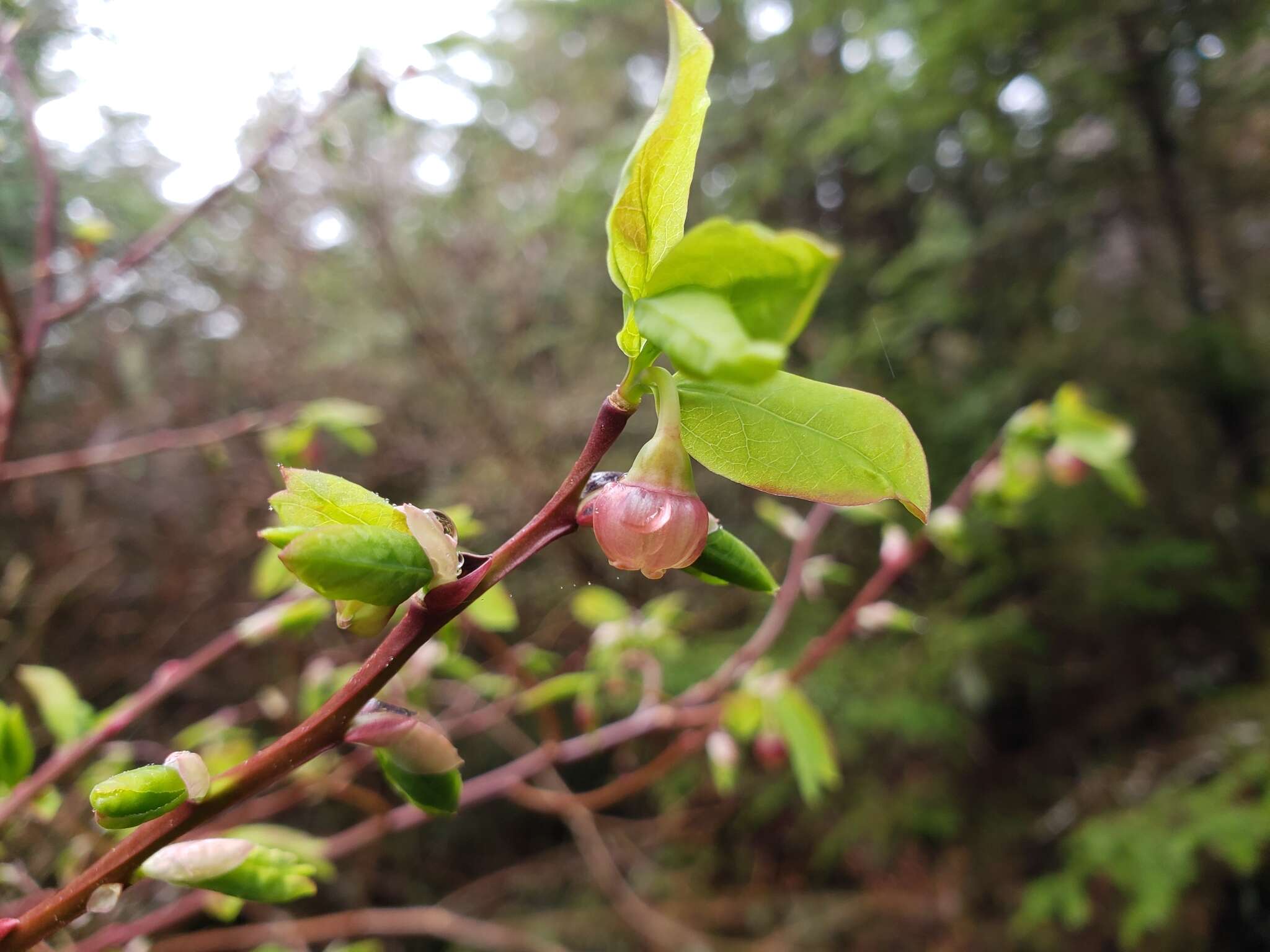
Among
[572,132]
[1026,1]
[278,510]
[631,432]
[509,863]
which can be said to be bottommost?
[509,863]

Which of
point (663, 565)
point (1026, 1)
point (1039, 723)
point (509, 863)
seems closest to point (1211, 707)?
point (1039, 723)

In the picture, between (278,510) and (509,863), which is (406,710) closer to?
(278,510)

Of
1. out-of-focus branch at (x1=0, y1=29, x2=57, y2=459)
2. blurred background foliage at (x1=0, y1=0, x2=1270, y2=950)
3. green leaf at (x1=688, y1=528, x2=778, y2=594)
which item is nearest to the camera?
green leaf at (x1=688, y1=528, x2=778, y2=594)

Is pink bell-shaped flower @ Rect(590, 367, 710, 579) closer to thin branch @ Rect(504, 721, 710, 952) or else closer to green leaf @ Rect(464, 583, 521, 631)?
green leaf @ Rect(464, 583, 521, 631)

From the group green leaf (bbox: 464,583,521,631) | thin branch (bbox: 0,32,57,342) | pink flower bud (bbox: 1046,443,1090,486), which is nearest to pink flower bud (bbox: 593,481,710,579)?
green leaf (bbox: 464,583,521,631)

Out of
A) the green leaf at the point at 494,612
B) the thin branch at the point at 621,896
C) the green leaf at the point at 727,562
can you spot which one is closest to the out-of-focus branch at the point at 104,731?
the green leaf at the point at 494,612

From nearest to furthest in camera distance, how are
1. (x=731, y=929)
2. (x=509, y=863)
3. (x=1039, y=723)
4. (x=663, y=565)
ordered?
(x=663, y=565) → (x=731, y=929) → (x=1039, y=723) → (x=509, y=863)
